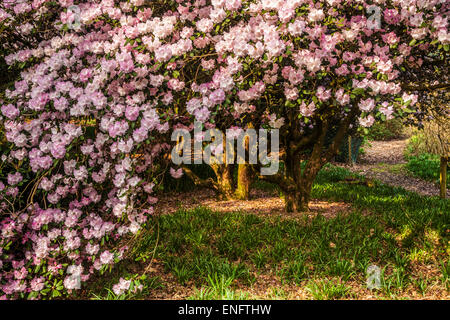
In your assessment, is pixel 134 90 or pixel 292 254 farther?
pixel 292 254

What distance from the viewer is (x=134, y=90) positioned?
2.86 m

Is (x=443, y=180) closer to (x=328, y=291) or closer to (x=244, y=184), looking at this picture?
(x=244, y=184)

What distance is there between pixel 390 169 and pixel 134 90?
31.5 ft

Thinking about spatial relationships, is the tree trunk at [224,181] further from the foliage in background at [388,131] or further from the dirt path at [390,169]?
the foliage in background at [388,131]

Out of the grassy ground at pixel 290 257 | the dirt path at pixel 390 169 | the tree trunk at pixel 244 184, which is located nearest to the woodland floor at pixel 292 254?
the grassy ground at pixel 290 257

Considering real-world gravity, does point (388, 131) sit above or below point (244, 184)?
above

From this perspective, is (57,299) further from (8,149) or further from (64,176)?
(8,149)

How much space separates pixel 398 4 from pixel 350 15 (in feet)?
1.37

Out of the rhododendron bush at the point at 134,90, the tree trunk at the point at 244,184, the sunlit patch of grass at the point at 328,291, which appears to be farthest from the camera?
the tree trunk at the point at 244,184

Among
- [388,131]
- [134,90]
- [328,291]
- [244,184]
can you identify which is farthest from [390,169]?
[134,90]

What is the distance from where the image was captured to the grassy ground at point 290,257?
9.71 feet

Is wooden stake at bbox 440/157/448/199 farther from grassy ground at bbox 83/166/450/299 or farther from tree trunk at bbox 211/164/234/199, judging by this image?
tree trunk at bbox 211/164/234/199

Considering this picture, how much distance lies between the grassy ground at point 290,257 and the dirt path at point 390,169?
4359 mm
